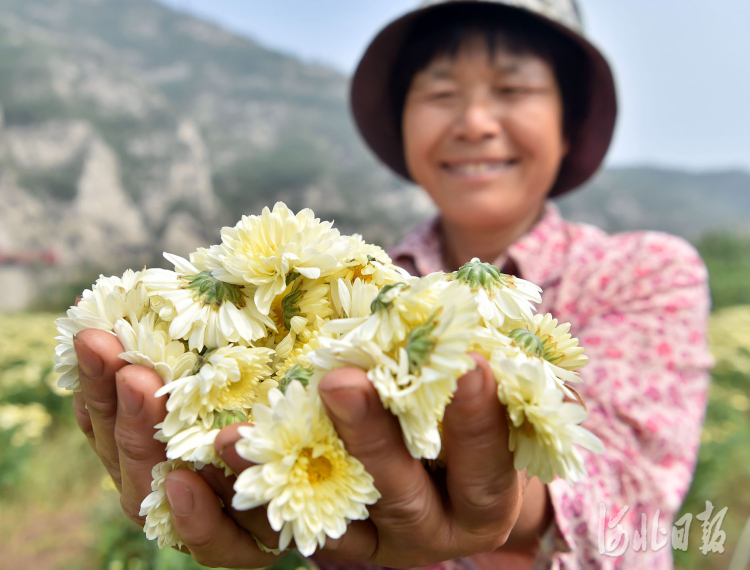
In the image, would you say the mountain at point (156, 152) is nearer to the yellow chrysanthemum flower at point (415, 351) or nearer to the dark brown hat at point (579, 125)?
the dark brown hat at point (579, 125)

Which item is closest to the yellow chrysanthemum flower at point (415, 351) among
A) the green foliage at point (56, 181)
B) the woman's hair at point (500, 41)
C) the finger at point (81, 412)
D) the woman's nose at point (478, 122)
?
the finger at point (81, 412)

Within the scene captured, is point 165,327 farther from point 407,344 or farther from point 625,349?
point 625,349

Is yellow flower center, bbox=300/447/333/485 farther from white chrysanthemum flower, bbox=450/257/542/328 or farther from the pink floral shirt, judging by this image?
the pink floral shirt

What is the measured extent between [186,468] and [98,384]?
99mm

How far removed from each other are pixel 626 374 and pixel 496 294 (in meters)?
0.56

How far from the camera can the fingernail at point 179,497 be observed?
36 centimetres

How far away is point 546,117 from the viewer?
3.20 feet

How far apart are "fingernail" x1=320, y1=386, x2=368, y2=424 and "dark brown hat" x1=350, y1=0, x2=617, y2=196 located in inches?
36.8

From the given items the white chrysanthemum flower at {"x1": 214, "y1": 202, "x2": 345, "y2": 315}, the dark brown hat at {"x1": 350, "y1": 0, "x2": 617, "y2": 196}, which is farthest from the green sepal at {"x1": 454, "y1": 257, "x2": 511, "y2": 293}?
the dark brown hat at {"x1": 350, "y1": 0, "x2": 617, "y2": 196}

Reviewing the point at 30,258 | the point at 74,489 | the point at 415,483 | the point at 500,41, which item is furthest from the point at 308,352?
the point at 30,258

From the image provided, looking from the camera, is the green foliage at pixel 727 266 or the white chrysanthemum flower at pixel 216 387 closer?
the white chrysanthemum flower at pixel 216 387

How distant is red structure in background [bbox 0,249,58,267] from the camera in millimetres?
4523

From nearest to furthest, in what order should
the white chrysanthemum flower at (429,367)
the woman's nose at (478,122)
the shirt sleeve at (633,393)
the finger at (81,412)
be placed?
the white chrysanthemum flower at (429,367) < the finger at (81,412) < the shirt sleeve at (633,393) < the woman's nose at (478,122)

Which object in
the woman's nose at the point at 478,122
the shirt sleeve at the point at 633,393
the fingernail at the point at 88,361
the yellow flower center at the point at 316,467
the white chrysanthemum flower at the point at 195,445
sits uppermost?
the woman's nose at the point at 478,122
